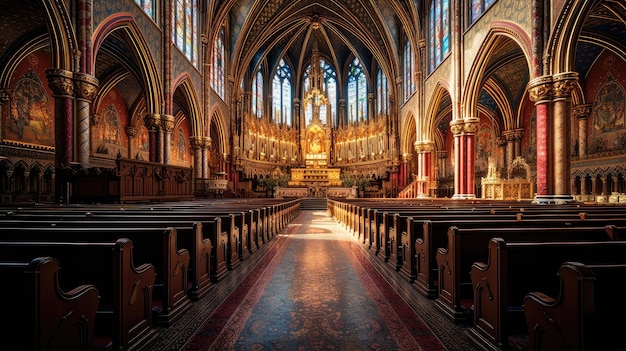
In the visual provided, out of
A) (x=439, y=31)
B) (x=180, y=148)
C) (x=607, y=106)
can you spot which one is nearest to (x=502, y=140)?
(x=607, y=106)

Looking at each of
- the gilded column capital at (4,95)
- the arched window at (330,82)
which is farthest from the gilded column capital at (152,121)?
the arched window at (330,82)

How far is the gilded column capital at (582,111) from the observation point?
55.0 ft

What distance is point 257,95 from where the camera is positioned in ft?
107

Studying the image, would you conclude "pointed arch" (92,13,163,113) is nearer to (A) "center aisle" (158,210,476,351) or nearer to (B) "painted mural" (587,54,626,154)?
(A) "center aisle" (158,210,476,351)

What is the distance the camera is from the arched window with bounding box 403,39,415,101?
24578 millimetres

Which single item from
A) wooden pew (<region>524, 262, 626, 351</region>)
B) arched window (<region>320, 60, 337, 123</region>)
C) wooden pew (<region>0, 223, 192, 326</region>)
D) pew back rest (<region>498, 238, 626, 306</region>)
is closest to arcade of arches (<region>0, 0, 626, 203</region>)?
arched window (<region>320, 60, 337, 123</region>)

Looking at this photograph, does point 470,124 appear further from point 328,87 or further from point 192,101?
point 328,87

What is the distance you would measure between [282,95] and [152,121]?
2157 cm

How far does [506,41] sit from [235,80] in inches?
792

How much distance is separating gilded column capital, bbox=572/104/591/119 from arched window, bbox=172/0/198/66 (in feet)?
69.2

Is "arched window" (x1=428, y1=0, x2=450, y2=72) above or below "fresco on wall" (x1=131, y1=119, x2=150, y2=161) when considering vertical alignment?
above

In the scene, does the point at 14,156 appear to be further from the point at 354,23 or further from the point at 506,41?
the point at 354,23

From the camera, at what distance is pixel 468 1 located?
607 inches

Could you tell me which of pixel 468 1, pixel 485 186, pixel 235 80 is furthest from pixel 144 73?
pixel 485 186
